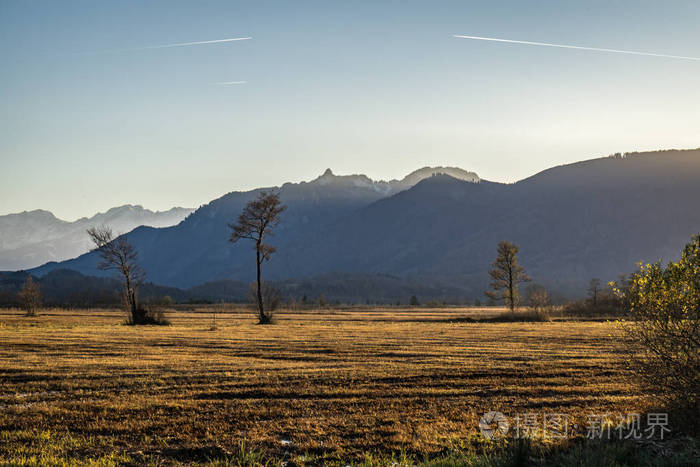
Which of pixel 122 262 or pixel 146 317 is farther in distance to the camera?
pixel 122 262

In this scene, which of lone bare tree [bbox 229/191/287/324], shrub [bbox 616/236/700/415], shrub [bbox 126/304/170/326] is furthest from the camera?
lone bare tree [bbox 229/191/287/324]

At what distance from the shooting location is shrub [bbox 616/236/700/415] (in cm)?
1156

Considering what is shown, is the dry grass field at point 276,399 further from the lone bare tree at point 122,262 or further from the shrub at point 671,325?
the lone bare tree at point 122,262

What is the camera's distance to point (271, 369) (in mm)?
21641

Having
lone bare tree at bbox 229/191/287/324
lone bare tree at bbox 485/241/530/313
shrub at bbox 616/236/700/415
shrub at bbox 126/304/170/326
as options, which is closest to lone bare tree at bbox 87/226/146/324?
shrub at bbox 126/304/170/326

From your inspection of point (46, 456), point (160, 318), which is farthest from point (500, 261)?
point (46, 456)

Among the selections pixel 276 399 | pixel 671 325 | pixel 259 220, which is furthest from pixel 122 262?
pixel 671 325

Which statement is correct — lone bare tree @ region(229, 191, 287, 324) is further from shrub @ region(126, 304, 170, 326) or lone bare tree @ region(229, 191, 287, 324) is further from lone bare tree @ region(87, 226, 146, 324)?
lone bare tree @ region(87, 226, 146, 324)

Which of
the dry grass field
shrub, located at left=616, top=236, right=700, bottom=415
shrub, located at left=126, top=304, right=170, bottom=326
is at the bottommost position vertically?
shrub, located at left=126, top=304, right=170, bottom=326

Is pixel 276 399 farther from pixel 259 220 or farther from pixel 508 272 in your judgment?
pixel 508 272

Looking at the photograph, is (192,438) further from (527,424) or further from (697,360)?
(697,360)

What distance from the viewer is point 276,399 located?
619 inches

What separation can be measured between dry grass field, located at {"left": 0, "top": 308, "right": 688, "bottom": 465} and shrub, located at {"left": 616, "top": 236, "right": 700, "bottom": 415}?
121 cm

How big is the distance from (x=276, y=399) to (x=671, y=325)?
1036cm
